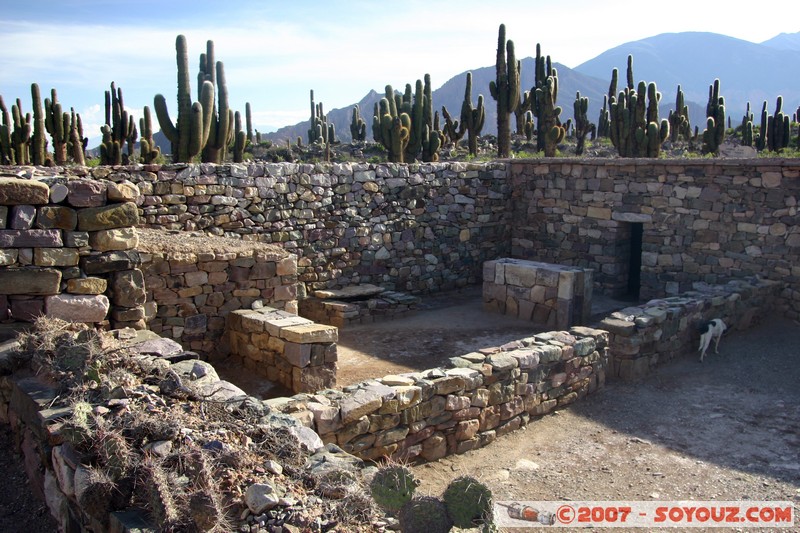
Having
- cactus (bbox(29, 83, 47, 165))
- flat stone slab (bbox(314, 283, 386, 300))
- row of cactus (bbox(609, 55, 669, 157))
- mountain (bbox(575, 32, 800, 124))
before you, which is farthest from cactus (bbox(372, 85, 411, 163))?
mountain (bbox(575, 32, 800, 124))

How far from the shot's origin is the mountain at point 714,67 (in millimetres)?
158125

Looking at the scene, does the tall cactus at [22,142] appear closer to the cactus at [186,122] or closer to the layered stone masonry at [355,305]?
the cactus at [186,122]

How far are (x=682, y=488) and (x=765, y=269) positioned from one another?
6.59 metres

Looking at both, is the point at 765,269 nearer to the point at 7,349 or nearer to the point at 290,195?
the point at 290,195

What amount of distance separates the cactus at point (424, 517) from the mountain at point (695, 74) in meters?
112

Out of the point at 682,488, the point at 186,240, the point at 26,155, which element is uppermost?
the point at 26,155

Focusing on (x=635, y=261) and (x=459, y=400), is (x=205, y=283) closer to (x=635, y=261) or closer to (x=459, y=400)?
(x=459, y=400)

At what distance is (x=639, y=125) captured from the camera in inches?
715

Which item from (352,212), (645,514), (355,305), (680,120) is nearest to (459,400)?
(645,514)

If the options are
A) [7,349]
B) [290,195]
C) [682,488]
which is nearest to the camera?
[7,349]

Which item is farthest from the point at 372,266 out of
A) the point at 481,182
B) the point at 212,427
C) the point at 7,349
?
the point at 212,427

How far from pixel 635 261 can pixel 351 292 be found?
5.85 metres

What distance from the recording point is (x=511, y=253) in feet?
48.5

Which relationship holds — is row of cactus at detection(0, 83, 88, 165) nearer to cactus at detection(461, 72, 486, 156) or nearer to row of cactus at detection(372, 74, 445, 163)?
row of cactus at detection(372, 74, 445, 163)
